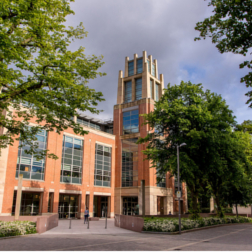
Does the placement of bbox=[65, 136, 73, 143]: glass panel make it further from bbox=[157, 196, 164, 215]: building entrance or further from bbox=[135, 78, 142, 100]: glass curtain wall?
bbox=[157, 196, 164, 215]: building entrance

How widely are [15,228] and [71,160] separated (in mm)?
25480

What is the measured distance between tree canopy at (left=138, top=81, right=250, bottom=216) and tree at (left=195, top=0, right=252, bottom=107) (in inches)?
466

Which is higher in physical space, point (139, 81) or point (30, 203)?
point (139, 81)

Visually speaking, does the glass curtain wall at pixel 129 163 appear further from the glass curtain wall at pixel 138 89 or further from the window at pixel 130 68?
the window at pixel 130 68

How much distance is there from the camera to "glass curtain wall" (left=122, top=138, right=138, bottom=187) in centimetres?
4684

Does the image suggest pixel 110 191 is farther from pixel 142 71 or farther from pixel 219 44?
pixel 219 44

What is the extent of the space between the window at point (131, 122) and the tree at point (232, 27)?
36994mm

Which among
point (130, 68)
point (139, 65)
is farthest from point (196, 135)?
point (130, 68)

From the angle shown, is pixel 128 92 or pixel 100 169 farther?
pixel 128 92

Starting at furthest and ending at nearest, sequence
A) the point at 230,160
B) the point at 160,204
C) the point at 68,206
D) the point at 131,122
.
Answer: the point at 131,122 → the point at 160,204 → the point at 68,206 → the point at 230,160

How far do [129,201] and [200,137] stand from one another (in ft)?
92.6

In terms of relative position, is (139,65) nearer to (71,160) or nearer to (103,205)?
(71,160)

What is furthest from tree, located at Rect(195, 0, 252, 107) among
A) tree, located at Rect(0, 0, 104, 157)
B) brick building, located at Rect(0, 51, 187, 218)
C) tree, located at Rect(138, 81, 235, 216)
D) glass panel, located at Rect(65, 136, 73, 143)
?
glass panel, located at Rect(65, 136, 73, 143)

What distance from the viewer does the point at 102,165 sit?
4609cm
